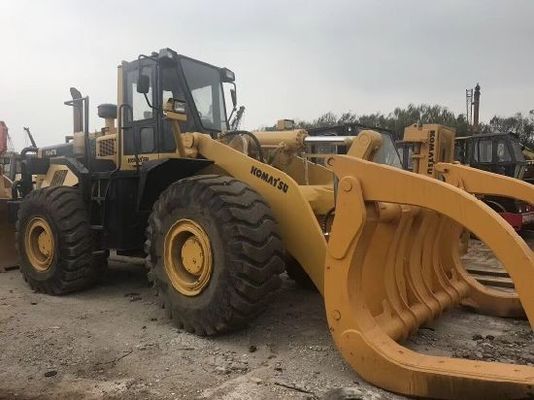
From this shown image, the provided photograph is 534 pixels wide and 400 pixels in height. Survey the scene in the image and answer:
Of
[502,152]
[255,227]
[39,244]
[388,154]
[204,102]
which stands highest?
[204,102]

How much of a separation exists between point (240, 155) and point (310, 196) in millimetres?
746

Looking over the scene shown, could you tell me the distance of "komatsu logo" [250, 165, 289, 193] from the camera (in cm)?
444

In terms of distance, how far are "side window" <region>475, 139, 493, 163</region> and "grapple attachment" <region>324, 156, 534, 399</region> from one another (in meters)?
9.10

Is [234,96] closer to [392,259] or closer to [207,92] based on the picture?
[207,92]

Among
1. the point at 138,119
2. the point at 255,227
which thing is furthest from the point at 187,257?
the point at 138,119

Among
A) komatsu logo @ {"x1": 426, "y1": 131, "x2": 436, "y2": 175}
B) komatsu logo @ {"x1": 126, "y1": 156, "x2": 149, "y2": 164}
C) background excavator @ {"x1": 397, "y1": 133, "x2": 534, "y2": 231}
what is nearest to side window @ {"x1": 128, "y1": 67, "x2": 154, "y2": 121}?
komatsu logo @ {"x1": 126, "y1": 156, "x2": 149, "y2": 164}

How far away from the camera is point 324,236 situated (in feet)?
13.7

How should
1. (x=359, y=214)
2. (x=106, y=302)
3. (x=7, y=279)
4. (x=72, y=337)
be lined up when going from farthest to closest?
1. (x=7, y=279)
2. (x=106, y=302)
3. (x=72, y=337)
4. (x=359, y=214)

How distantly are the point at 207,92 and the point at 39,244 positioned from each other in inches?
107

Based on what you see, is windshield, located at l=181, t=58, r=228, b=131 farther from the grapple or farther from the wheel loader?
the grapple

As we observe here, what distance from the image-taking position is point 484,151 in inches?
502

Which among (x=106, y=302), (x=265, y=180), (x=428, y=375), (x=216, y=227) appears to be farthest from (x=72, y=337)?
(x=428, y=375)

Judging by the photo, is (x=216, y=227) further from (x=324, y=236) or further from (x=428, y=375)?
(x=428, y=375)

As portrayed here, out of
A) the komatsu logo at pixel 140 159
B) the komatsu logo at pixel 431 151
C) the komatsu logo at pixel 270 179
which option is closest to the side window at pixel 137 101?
the komatsu logo at pixel 140 159
